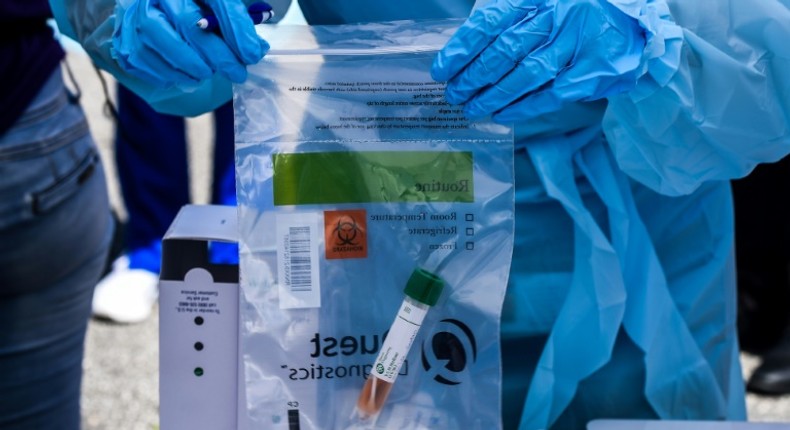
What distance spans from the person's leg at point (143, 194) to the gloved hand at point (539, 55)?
1977 millimetres

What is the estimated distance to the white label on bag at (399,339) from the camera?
2.77 feet

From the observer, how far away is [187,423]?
2.94ft

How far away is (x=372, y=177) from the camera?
871mm

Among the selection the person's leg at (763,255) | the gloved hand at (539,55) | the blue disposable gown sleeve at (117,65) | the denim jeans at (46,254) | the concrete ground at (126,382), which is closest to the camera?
the gloved hand at (539,55)

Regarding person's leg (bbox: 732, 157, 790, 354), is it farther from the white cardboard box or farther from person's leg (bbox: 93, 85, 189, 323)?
the white cardboard box

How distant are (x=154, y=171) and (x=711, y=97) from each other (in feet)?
6.89

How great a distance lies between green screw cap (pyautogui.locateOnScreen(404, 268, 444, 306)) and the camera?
857mm

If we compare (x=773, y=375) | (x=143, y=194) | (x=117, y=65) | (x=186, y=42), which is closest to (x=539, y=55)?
(x=186, y=42)

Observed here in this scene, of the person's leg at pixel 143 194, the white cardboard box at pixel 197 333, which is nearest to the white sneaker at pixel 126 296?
the person's leg at pixel 143 194

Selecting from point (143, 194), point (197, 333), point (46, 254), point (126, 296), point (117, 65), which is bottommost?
point (126, 296)

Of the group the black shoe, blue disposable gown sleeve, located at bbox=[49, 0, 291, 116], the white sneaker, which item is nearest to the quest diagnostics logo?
blue disposable gown sleeve, located at bbox=[49, 0, 291, 116]

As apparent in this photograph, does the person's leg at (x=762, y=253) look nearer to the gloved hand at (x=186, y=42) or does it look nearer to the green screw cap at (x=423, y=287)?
the green screw cap at (x=423, y=287)

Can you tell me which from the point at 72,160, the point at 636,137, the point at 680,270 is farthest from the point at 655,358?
the point at 72,160

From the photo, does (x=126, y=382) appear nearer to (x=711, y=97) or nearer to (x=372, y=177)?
(x=372, y=177)
